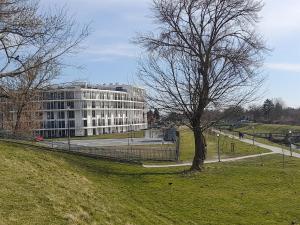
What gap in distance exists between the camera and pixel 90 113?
124875 mm

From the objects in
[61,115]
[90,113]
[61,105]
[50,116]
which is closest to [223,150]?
[61,105]

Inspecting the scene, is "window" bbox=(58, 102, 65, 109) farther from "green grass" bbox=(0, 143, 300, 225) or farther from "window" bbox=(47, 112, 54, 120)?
"green grass" bbox=(0, 143, 300, 225)

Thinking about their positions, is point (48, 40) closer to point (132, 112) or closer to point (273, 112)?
point (132, 112)

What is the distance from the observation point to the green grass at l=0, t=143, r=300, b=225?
1010 centimetres

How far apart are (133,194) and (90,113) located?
4331 inches

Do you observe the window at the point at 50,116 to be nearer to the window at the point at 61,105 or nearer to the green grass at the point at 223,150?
the window at the point at 61,105

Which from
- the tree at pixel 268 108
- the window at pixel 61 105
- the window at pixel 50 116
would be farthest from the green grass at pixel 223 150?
the tree at pixel 268 108

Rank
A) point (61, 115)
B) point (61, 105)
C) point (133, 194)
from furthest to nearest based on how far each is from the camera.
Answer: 1. point (61, 115)
2. point (61, 105)
3. point (133, 194)

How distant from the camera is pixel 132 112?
488 feet

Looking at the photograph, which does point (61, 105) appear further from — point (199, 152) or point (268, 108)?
point (199, 152)

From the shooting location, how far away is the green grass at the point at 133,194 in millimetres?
10102

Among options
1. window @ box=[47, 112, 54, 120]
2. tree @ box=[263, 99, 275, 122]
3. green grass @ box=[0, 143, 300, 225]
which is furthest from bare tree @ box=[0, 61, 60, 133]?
tree @ box=[263, 99, 275, 122]

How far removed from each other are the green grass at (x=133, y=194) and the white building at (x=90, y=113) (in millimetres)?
79625

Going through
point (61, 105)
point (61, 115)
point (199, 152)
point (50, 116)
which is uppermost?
point (61, 105)
